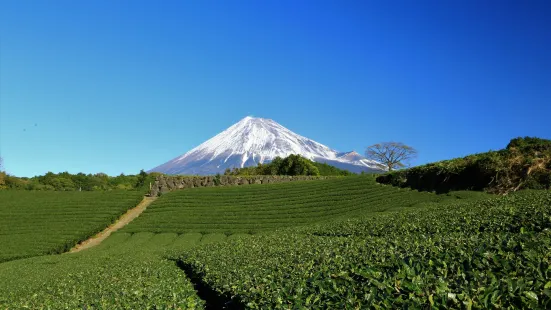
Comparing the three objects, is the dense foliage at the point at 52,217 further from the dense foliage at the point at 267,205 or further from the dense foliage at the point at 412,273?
the dense foliage at the point at 412,273

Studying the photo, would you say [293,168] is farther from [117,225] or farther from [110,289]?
[110,289]

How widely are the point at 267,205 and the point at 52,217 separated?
1918 cm

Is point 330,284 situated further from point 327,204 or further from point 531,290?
point 327,204

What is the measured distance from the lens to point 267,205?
126 ft

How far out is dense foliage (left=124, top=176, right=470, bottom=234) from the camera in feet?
102

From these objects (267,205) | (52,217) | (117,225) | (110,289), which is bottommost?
(117,225)

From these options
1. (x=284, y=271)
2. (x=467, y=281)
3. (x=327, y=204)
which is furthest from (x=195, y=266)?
(x=327, y=204)

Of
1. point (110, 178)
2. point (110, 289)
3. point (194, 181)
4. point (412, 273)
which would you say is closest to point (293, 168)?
point (194, 181)

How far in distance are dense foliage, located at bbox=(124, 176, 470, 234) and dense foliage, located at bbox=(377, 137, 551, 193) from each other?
1999 mm

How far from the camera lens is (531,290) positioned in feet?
12.8

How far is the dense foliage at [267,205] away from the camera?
31.2 metres

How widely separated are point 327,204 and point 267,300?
29027mm

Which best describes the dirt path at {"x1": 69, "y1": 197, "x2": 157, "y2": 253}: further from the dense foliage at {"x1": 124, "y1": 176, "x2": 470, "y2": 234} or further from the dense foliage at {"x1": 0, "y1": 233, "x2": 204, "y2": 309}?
the dense foliage at {"x1": 0, "y1": 233, "x2": 204, "y2": 309}

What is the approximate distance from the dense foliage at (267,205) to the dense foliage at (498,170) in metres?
2.00
